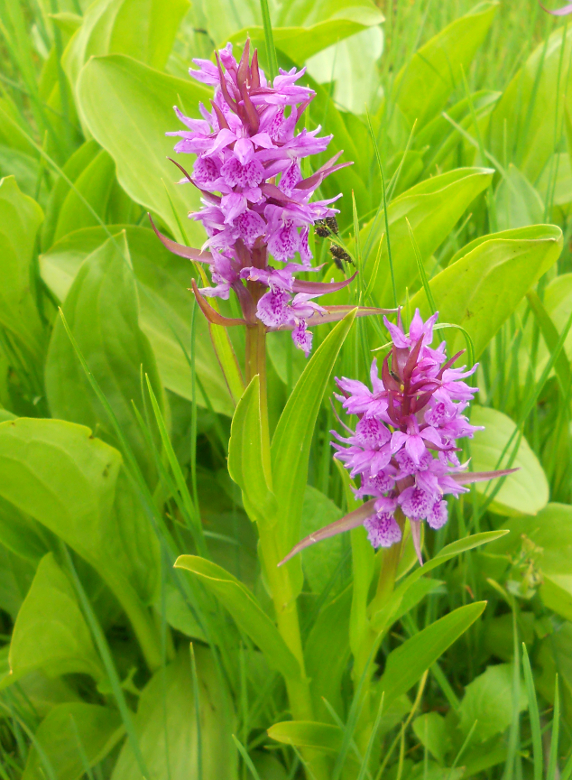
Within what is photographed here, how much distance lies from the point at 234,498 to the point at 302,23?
1542 mm

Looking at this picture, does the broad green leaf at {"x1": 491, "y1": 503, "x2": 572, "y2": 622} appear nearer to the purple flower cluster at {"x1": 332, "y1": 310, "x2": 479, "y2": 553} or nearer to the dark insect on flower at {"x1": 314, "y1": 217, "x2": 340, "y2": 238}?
the purple flower cluster at {"x1": 332, "y1": 310, "x2": 479, "y2": 553}

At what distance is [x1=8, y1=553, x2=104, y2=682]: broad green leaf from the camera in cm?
98

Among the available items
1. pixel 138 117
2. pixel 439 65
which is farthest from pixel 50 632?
pixel 439 65

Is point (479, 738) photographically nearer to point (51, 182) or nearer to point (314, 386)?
point (314, 386)

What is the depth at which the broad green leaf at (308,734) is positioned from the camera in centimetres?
88

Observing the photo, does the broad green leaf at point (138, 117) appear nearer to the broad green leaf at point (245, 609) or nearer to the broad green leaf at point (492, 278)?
the broad green leaf at point (492, 278)

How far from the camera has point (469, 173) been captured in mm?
1100

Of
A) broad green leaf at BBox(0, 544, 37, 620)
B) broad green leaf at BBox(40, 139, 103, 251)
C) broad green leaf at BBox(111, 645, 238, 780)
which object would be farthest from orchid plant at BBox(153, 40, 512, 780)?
broad green leaf at BBox(40, 139, 103, 251)

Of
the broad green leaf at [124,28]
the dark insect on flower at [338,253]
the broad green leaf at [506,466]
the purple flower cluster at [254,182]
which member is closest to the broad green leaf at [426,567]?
the broad green leaf at [506,466]

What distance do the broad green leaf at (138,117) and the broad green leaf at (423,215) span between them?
45 centimetres

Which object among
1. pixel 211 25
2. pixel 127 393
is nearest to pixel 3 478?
pixel 127 393

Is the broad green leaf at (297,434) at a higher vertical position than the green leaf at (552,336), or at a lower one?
higher

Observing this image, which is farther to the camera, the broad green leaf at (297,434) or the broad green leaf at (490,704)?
the broad green leaf at (490,704)

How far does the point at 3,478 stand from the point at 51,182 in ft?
3.28
